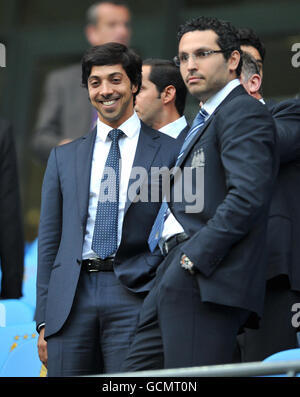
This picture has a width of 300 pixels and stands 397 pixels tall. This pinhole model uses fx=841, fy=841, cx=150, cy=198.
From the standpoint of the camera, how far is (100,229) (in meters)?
3.62

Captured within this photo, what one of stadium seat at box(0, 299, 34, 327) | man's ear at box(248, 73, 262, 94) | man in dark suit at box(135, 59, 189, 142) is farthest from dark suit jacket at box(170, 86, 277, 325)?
stadium seat at box(0, 299, 34, 327)

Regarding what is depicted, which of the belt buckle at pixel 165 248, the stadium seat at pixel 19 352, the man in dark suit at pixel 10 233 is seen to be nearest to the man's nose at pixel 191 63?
the belt buckle at pixel 165 248

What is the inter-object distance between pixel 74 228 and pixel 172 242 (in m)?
0.58

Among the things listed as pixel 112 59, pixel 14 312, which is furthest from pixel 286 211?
pixel 14 312

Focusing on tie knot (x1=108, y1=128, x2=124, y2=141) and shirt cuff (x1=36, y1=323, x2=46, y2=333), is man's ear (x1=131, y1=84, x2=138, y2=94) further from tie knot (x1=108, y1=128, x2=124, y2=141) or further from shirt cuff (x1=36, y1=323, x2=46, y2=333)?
shirt cuff (x1=36, y1=323, x2=46, y2=333)

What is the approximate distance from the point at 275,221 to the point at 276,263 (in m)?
0.18

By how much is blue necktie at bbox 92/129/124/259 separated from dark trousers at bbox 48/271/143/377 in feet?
0.41

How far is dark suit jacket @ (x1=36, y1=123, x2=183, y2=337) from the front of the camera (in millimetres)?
3559

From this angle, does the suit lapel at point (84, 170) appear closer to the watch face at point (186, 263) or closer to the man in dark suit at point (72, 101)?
the watch face at point (186, 263)

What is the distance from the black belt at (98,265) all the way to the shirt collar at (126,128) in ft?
1.90

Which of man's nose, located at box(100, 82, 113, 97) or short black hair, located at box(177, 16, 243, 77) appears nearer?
short black hair, located at box(177, 16, 243, 77)

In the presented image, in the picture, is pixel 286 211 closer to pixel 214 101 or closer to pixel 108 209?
pixel 214 101

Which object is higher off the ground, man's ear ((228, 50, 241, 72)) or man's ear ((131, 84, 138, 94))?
man's ear ((228, 50, 241, 72))

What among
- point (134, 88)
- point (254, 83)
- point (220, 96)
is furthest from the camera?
point (254, 83)
